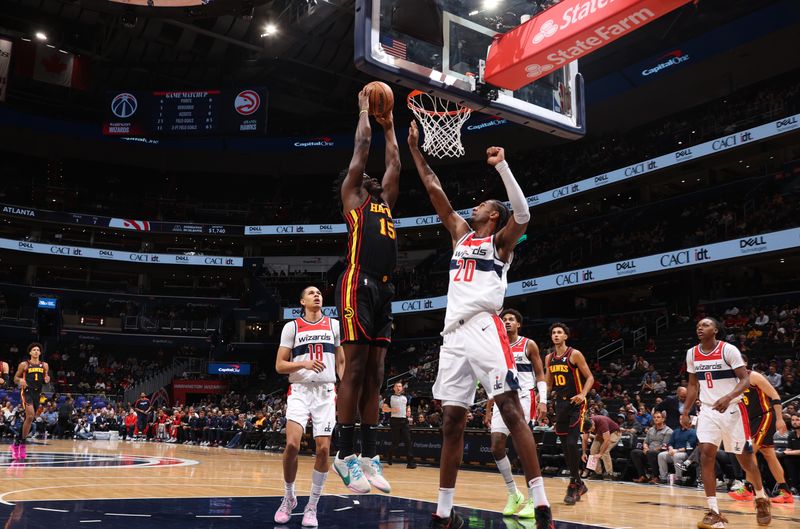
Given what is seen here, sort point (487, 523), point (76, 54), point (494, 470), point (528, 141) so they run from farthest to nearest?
point (528, 141)
point (76, 54)
point (494, 470)
point (487, 523)

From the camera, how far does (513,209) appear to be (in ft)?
15.7

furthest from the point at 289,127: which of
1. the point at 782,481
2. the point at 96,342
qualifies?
the point at 782,481

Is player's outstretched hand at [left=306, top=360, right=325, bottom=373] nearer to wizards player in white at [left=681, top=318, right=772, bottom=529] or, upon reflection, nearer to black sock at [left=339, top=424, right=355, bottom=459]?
black sock at [left=339, top=424, right=355, bottom=459]

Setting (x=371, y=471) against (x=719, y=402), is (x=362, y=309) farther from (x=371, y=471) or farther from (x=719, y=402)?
(x=719, y=402)

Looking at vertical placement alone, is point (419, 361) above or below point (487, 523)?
above

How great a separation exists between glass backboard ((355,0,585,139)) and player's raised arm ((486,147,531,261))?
8.56 ft

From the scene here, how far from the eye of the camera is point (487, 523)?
580 centimetres

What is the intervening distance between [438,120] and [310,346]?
12.8ft

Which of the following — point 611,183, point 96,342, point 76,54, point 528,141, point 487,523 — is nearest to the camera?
point 487,523

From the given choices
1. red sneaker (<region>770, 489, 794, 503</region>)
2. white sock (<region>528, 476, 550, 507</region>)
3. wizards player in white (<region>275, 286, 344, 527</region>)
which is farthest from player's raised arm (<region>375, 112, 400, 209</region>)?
red sneaker (<region>770, 489, 794, 503</region>)

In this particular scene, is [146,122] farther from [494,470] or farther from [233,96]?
[494,470]

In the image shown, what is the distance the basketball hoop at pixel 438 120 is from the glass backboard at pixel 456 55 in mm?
810

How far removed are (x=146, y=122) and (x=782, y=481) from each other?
28552 mm

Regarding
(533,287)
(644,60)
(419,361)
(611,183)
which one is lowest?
(419,361)
